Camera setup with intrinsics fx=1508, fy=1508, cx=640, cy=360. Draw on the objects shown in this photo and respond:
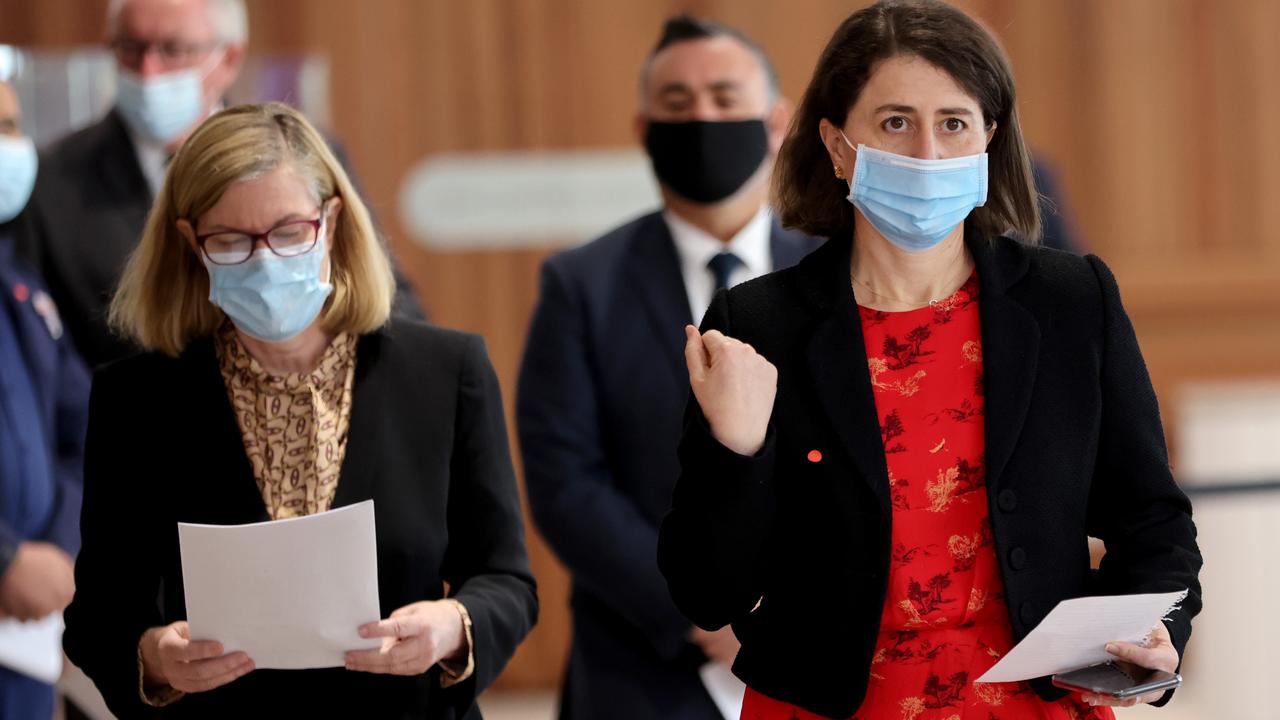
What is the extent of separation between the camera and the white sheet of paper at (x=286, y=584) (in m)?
1.87

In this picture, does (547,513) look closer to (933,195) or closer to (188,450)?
(188,450)

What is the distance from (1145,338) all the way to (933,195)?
4.13 m

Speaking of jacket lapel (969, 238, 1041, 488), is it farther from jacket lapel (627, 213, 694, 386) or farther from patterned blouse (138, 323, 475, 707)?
jacket lapel (627, 213, 694, 386)

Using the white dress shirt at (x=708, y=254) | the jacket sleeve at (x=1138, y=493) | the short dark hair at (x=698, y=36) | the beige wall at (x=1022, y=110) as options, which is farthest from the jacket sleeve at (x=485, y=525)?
the beige wall at (x=1022, y=110)

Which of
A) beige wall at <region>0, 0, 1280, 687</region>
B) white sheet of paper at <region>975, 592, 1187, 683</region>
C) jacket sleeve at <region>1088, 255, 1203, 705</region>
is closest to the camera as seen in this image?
white sheet of paper at <region>975, 592, 1187, 683</region>

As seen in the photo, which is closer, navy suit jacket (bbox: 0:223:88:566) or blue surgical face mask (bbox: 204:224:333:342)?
blue surgical face mask (bbox: 204:224:333:342)

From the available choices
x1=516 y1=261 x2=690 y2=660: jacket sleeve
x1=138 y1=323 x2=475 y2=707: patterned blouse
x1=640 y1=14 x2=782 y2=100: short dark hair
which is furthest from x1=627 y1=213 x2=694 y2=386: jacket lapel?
x1=138 y1=323 x2=475 y2=707: patterned blouse

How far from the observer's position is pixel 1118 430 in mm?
1729

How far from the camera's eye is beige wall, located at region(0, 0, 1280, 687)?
210 inches

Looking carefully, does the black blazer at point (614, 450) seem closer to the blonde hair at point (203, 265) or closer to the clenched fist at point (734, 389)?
the blonde hair at point (203, 265)

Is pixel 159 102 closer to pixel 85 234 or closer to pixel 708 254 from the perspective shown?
pixel 85 234

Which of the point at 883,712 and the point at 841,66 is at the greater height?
the point at 841,66

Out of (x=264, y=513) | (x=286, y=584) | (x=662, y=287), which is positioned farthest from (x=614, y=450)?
(x=286, y=584)

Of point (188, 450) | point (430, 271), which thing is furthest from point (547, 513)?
point (430, 271)
